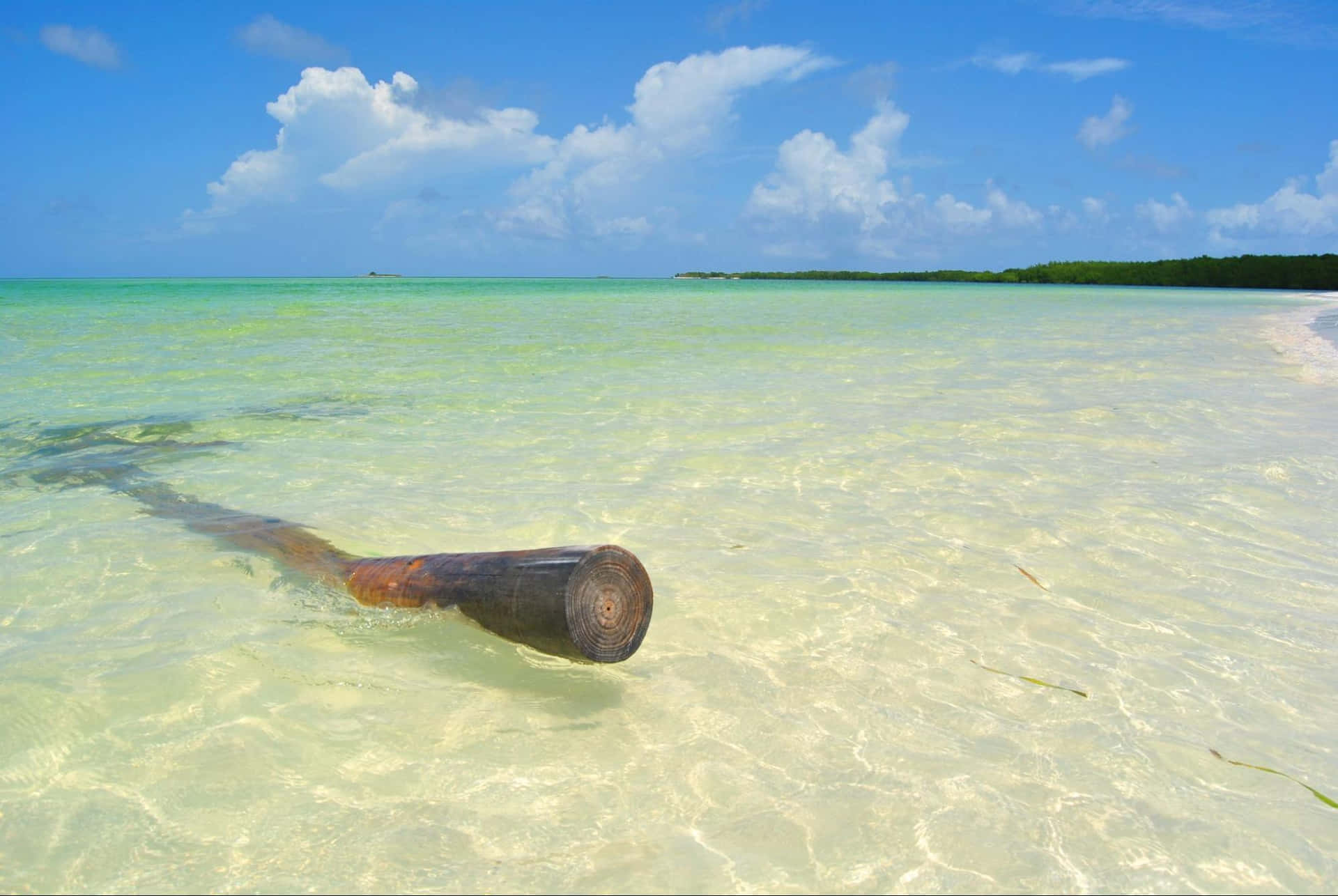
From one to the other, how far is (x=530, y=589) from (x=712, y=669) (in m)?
0.70

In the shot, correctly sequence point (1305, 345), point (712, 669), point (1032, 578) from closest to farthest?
point (712, 669), point (1032, 578), point (1305, 345)

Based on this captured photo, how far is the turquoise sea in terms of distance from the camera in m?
2.06

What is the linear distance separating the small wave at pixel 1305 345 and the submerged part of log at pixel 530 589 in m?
10.5

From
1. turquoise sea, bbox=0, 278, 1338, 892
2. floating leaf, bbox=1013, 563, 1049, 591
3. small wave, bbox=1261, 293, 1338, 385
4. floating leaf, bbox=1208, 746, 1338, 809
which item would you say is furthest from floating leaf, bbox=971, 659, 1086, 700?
small wave, bbox=1261, 293, 1338, 385

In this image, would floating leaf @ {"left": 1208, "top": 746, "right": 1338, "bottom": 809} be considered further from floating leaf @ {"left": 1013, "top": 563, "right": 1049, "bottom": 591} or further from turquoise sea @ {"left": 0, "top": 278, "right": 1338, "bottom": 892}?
floating leaf @ {"left": 1013, "top": 563, "right": 1049, "bottom": 591}

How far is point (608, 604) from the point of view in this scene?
2.79 m

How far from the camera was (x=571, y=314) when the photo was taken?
88.1 ft

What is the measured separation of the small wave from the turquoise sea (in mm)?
4712

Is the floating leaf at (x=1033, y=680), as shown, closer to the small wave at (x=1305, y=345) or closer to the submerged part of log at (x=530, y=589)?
the submerged part of log at (x=530, y=589)

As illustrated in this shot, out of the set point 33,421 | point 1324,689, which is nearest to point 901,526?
point 1324,689

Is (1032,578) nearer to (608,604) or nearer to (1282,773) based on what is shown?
(1282,773)

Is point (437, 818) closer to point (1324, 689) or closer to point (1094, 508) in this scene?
point (1324, 689)

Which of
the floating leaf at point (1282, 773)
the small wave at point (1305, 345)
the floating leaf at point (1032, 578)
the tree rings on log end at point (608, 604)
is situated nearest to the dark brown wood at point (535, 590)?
the tree rings on log end at point (608, 604)

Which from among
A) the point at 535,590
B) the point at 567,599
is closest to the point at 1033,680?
the point at 567,599
